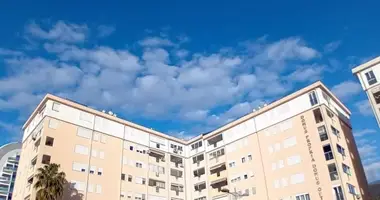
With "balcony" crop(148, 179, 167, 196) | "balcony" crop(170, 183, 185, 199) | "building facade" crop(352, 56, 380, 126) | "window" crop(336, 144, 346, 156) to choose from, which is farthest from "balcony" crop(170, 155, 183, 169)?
"building facade" crop(352, 56, 380, 126)

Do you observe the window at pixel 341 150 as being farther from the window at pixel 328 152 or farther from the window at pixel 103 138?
the window at pixel 103 138

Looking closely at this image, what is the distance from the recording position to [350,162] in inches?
1991

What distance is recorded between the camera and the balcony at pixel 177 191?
62.9 metres

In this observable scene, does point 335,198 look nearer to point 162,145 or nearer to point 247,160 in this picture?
point 247,160

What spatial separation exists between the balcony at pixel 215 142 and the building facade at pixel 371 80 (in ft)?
87.7

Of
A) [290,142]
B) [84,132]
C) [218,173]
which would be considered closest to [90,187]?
[84,132]

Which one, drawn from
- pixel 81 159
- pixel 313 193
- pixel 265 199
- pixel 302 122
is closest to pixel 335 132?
pixel 302 122

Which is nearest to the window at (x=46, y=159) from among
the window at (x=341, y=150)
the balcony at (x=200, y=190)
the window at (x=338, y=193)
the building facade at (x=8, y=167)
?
the balcony at (x=200, y=190)

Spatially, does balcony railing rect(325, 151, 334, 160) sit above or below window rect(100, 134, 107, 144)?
below

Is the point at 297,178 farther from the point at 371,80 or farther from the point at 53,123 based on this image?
the point at 53,123

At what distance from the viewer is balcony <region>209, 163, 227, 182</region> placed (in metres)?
61.2

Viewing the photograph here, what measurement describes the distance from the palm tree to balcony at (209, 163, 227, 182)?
2834 centimetres

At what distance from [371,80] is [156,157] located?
39475mm

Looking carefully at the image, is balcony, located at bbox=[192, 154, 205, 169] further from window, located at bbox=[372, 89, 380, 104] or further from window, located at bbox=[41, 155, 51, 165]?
window, located at bbox=[372, 89, 380, 104]
